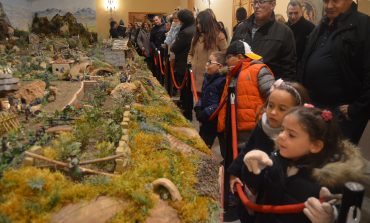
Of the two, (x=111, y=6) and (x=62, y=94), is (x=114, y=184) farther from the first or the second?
(x=111, y=6)

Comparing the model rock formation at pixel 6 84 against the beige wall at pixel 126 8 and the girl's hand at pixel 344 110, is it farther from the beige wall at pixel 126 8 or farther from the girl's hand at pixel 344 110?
the beige wall at pixel 126 8

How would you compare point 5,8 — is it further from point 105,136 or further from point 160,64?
point 105,136

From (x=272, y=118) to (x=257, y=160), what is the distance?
775mm

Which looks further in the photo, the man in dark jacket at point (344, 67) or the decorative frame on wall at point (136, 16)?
the decorative frame on wall at point (136, 16)

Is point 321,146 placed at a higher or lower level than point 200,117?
higher

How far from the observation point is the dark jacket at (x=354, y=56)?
340cm

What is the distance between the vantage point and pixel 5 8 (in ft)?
44.3

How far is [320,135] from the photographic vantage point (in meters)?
2.33

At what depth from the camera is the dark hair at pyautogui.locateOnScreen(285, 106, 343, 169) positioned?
91.7 inches

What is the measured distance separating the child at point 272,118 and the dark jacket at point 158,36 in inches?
364

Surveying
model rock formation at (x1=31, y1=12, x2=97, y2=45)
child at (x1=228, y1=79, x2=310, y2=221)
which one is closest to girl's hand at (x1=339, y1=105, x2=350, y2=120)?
child at (x1=228, y1=79, x2=310, y2=221)

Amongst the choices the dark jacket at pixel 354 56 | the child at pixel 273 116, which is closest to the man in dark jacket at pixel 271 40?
the dark jacket at pixel 354 56

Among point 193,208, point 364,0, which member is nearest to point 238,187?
point 193,208

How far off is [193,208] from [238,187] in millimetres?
429
